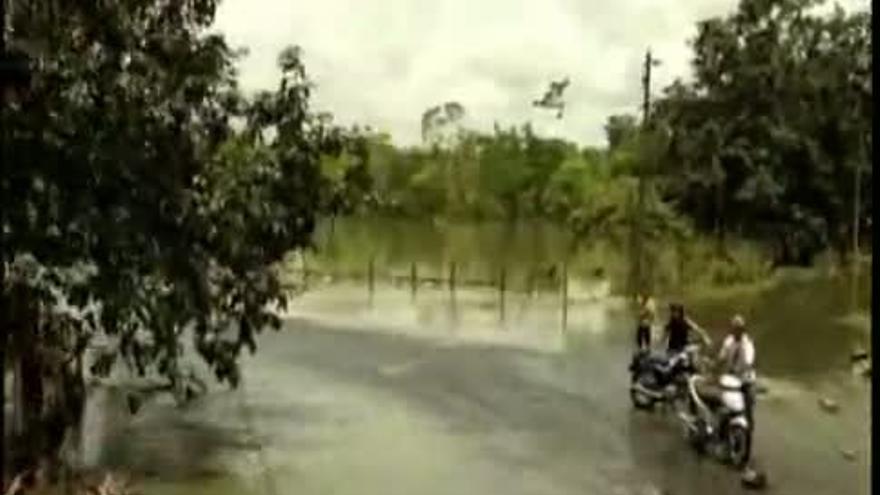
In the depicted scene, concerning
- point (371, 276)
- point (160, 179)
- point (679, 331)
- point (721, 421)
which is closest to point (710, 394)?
point (721, 421)

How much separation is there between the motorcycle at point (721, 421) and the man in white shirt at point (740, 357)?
0.05ft

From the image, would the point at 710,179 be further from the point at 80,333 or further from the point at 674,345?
the point at 80,333

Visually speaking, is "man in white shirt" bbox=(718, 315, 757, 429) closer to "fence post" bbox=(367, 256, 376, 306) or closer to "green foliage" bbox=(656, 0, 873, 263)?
"fence post" bbox=(367, 256, 376, 306)

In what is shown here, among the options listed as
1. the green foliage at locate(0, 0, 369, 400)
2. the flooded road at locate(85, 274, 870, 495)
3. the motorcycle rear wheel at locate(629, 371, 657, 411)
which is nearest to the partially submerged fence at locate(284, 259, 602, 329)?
the flooded road at locate(85, 274, 870, 495)

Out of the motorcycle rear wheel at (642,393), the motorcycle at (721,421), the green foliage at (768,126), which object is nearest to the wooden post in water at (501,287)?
the green foliage at (768,126)

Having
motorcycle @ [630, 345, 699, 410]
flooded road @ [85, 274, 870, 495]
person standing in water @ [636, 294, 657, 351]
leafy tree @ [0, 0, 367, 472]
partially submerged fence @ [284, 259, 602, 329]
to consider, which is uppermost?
leafy tree @ [0, 0, 367, 472]

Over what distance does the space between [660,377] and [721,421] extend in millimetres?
515

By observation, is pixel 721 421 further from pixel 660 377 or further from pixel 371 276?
pixel 371 276

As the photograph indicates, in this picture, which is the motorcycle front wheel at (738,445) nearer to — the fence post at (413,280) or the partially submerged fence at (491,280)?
the partially submerged fence at (491,280)

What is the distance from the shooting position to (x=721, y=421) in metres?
3.65

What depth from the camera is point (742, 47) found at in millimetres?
7582

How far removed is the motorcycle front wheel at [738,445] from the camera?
3.57m

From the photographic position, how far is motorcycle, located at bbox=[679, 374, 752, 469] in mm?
3521

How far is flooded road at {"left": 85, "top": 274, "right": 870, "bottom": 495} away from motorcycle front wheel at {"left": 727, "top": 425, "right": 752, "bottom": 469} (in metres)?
0.04
